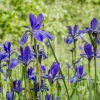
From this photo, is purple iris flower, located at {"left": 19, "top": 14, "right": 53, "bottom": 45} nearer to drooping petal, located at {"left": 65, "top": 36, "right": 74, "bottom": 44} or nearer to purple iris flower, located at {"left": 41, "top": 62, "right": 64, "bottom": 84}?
purple iris flower, located at {"left": 41, "top": 62, "right": 64, "bottom": 84}

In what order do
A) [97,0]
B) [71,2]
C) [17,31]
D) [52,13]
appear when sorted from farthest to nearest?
[71,2], [97,0], [52,13], [17,31]

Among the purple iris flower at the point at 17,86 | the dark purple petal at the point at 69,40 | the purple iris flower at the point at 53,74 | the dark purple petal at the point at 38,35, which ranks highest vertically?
the dark purple petal at the point at 69,40

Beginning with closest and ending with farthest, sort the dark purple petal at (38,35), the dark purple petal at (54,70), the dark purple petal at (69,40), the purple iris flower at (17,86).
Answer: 1. the dark purple petal at (38,35)
2. the dark purple petal at (54,70)
3. the purple iris flower at (17,86)
4. the dark purple petal at (69,40)

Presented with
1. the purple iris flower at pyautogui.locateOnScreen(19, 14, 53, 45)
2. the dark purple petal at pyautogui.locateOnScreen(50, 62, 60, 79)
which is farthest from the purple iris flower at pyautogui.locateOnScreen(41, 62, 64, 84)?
the purple iris flower at pyautogui.locateOnScreen(19, 14, 53, 45)

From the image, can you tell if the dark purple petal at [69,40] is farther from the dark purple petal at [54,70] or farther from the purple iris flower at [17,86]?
the dark purple petal at [54,70]

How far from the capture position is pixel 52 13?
22.6 ft

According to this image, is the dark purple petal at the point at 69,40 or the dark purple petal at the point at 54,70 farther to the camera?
the dark purple petal at the point at 69,40

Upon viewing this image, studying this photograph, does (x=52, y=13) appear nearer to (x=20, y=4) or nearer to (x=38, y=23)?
(x=20, y=4)

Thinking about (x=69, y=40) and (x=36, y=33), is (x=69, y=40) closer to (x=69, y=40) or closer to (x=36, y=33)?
(x=69, y=40)

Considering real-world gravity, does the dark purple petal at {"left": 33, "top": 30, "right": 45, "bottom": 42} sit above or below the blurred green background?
below

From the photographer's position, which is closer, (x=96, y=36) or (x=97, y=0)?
(x=96, y=36)

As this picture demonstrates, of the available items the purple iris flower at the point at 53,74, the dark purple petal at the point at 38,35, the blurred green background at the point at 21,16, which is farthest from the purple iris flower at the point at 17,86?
the blurred green background at the point at 21,16

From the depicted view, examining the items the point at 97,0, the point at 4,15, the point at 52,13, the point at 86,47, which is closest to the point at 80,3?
the point at 97,0

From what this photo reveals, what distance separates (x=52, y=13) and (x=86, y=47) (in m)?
5.30
